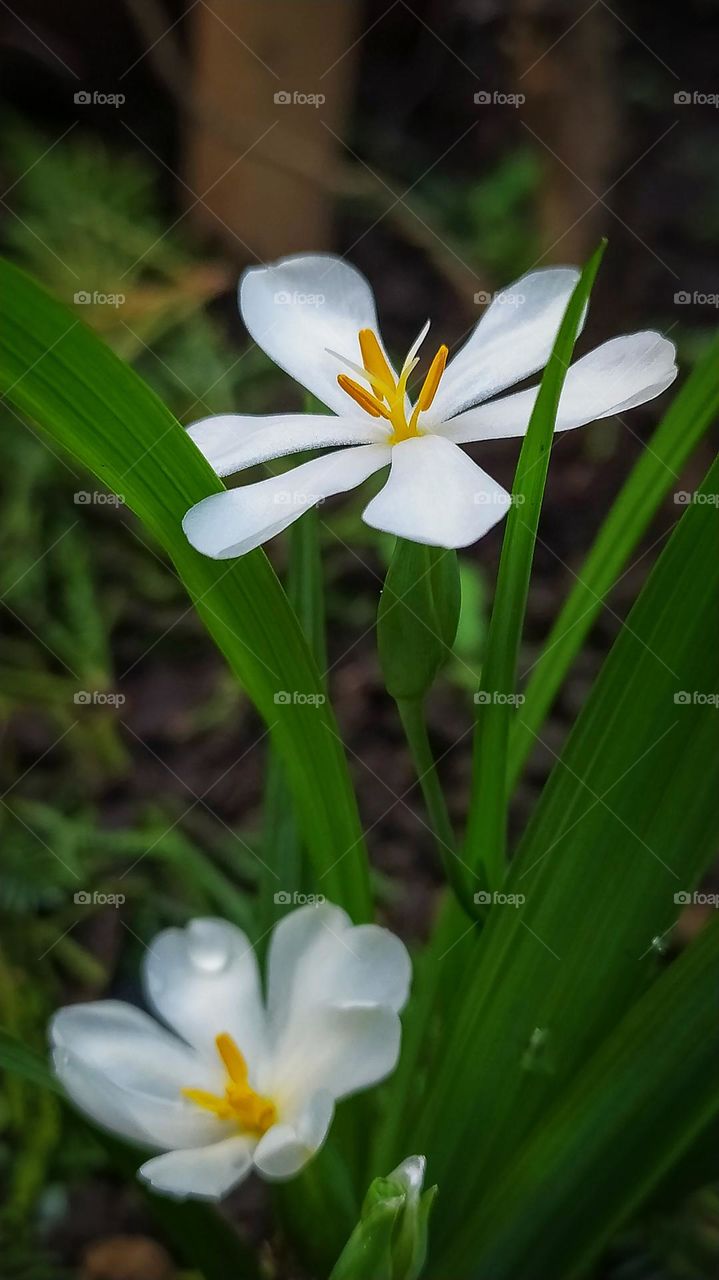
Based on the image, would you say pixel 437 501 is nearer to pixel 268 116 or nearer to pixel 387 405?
pixel 387 405

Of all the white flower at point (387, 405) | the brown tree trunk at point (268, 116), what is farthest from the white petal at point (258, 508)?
the brown tree trunk at point (268, 116)

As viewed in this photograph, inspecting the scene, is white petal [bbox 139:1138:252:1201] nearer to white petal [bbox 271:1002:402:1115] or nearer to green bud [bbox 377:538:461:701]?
white petal [bbox 271:1002:402:1115]

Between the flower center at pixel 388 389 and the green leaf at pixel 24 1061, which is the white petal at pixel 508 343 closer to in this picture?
the flower center at pixel 388 389

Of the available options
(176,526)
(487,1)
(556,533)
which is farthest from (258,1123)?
(487,1)

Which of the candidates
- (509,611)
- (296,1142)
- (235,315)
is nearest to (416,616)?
(509,611)

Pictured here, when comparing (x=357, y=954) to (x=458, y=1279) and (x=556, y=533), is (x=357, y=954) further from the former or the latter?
(x=556, y=533)

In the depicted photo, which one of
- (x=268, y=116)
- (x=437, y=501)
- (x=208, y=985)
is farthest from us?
(x=268, y=116)
